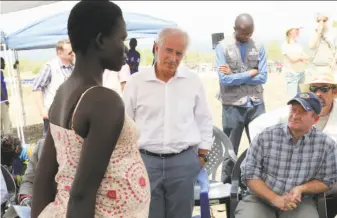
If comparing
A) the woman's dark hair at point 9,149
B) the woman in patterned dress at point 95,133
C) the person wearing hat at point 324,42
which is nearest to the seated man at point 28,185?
the woman's dark hair at point 9,149

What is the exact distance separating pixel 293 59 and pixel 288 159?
14.6ft

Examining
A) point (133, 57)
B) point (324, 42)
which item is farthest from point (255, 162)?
point (133, 57)

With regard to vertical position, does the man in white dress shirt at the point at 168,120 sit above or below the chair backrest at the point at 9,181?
above

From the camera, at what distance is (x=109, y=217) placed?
1.33 meters

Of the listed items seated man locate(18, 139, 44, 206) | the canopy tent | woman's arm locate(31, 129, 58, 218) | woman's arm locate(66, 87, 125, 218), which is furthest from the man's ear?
the canopy tent

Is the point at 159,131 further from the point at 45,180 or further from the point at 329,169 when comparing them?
the point at 45,180

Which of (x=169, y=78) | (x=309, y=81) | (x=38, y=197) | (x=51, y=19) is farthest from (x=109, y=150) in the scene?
(x=51, y=19)

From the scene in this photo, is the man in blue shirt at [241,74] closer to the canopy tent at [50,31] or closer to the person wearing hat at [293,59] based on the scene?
the person wearing hat at [293,59]

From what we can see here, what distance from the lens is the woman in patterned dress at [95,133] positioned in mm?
1214

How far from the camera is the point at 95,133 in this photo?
3.95ft

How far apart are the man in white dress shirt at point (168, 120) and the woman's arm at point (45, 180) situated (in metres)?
1.27

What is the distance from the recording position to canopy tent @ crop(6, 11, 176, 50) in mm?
8125

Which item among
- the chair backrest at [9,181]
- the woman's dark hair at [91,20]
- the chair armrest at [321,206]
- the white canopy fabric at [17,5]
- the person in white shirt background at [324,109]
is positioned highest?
the white canopy fabric at [17,5]

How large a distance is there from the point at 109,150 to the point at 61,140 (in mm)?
170
